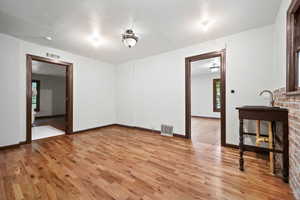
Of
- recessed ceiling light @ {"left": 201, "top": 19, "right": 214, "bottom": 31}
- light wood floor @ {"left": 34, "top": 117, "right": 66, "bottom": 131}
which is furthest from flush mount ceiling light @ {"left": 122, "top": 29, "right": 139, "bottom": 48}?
light wood floor @ {"left": 34, "top": 117, "right": 66, "bottom": 131}

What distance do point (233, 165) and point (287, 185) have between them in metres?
0.58

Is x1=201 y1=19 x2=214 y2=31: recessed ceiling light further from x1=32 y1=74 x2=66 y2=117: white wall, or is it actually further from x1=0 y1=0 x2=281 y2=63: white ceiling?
x1=32 y1=74 x2=66 y2=117: white wall

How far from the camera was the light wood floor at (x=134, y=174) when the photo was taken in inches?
55.6

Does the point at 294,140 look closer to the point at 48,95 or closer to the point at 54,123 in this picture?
the point at 54,123

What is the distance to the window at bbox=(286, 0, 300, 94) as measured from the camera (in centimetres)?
149

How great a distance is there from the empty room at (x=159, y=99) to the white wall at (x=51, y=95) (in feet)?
16.0

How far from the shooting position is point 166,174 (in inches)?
70.0

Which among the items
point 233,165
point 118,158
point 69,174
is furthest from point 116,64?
point 233,165

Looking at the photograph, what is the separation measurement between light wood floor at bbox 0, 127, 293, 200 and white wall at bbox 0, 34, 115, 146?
2.33 ft

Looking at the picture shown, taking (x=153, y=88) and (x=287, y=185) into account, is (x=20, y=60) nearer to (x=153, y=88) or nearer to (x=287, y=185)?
(x=153, y=88)

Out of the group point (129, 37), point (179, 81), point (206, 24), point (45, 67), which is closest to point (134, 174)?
point (129, 37)

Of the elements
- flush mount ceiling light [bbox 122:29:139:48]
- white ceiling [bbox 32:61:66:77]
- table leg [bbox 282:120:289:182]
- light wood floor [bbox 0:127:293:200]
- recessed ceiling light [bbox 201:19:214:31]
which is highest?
recessed ceiling light [bbox 201:19:214:31]

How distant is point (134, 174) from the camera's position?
1.79 m

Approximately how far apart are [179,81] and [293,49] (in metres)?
2.20
